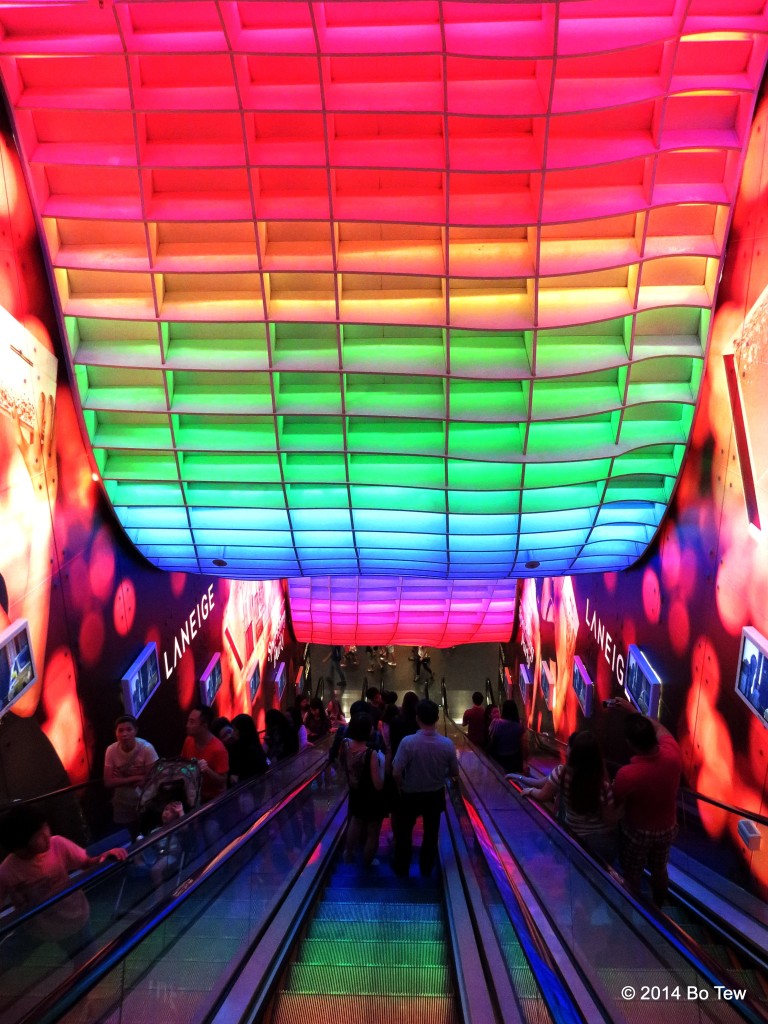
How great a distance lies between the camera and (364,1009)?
4.16 m

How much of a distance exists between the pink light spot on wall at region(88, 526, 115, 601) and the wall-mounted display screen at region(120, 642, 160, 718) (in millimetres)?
1167

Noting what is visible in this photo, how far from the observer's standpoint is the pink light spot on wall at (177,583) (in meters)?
13.8

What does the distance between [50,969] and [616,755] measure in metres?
11.1

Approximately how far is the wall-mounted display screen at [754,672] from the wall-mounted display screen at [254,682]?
13.3m

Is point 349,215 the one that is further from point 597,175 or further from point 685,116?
point 685,116

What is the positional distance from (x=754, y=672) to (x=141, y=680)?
7.77 meters

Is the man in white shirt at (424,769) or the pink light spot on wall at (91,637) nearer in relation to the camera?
the man in white shirt at (424,769)

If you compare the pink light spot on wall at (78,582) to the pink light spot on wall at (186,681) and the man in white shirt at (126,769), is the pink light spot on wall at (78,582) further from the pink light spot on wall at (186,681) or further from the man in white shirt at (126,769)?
the pink light spot on wall at (186,681)

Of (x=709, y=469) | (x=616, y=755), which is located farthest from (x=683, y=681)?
(x=616, y=755)

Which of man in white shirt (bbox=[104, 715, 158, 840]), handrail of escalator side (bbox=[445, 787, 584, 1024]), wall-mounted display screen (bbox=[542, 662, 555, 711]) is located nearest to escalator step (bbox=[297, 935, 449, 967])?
handrail of escalator side (bbox=[445, 787, 584, 1024])

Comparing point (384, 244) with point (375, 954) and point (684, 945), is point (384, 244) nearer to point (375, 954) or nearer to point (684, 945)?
point (375, 954)

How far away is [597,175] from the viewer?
8.00 m

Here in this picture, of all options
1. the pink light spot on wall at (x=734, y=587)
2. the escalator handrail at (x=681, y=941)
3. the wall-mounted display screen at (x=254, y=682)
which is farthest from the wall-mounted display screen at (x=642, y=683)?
the wall-mounted display screen at (x=254, y=682)

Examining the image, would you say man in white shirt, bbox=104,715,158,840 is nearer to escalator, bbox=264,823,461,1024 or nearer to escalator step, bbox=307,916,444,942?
escalator, bbox=264,823,461,1024
